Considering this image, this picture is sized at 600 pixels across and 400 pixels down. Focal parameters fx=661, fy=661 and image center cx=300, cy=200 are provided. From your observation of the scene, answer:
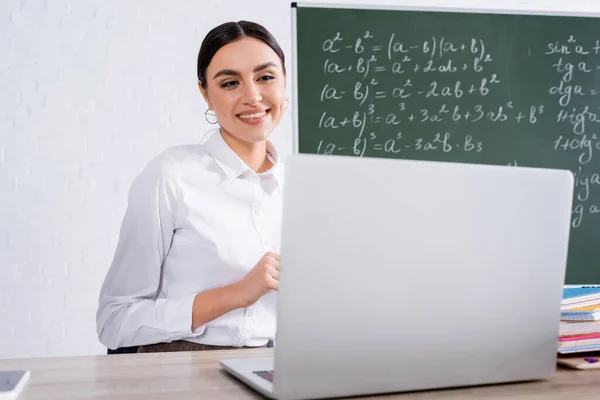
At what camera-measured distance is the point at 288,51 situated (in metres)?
2.96

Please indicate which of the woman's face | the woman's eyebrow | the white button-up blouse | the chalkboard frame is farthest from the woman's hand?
the chalkboard frame

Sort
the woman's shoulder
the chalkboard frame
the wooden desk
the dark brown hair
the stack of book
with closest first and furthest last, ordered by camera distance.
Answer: the wooden desk, the stack of book, the woman's shoulder, the dark brown hair, the chalkboard frame

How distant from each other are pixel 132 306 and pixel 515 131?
6.70ft

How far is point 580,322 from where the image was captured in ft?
3.69

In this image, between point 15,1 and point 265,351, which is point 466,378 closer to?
point 265,351

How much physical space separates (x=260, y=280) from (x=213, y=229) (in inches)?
12.7

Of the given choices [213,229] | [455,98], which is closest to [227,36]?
[213,229]

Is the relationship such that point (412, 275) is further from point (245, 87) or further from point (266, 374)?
point (245, 87)

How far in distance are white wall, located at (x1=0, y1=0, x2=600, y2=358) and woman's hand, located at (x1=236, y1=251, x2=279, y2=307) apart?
1489 mm

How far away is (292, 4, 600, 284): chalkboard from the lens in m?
2.85

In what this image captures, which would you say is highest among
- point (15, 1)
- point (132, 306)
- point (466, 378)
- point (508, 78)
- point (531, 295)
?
point (15, 1)

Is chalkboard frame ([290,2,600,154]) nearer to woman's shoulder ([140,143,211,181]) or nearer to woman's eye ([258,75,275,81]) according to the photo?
woman's eye ([258,75,275,81])

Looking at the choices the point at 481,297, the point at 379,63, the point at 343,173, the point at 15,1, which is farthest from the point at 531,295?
the point at 15,1

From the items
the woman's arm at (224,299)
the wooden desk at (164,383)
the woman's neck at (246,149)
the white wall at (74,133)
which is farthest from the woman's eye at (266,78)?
the white wall at (74,133)
